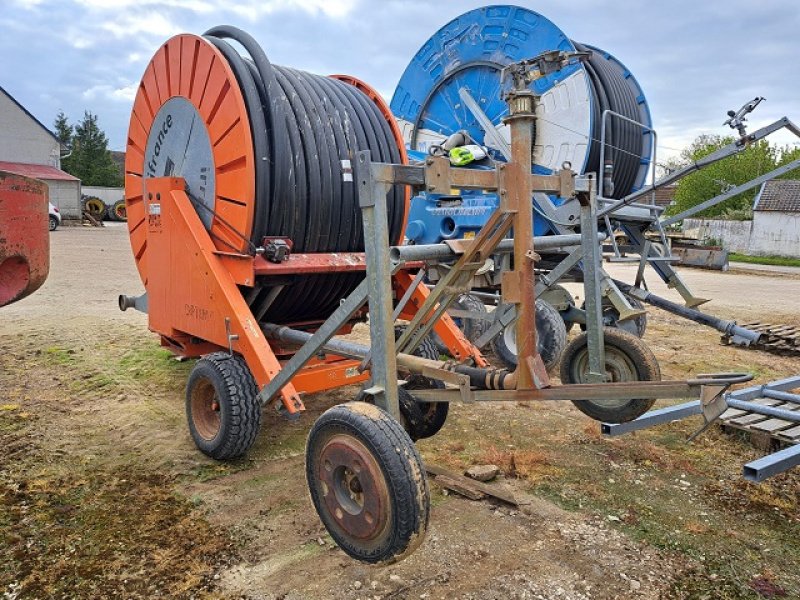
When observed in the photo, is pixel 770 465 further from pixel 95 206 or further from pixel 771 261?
pixel 95 206

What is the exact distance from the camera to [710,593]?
2.73 meters

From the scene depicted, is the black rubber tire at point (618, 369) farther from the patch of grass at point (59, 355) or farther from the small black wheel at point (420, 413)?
the patch of grass at point (59, 355)

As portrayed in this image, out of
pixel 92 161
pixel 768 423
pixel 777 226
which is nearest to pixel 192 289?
pixel 768 423

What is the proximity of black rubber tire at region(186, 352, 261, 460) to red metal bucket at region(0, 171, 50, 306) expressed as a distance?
4.53ft

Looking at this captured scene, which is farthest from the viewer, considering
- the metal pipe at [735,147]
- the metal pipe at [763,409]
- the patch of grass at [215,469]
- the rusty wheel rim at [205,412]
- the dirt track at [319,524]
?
the metal pipe at [735,147]

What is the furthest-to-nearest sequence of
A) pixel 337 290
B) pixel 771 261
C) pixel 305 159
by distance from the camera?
pixel 771 261, pixel 337 290, pixel 305 159

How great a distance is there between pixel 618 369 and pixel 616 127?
3.84 metres

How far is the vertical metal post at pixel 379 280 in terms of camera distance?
106 inches

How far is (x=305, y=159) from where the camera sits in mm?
4199

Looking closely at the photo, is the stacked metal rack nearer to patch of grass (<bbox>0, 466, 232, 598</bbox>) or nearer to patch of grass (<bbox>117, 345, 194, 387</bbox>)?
patch of grass (<bbox>0, 466, 232, 598</bbox>)

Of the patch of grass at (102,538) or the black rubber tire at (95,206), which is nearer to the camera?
the patch of grass at (102,538)

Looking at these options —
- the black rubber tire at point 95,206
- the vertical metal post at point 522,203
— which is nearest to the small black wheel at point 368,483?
the vertical metal post at point 522,203

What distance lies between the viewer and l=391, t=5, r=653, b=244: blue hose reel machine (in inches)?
256

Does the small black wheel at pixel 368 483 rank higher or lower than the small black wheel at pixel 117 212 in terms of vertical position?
lower
